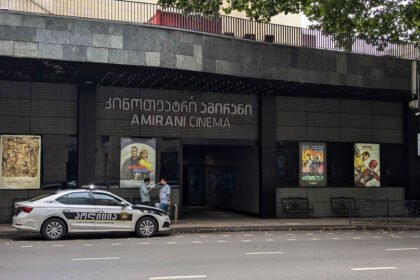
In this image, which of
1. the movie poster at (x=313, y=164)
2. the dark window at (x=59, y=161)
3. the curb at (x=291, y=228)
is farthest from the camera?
the movie poster at (x=313, y=164)

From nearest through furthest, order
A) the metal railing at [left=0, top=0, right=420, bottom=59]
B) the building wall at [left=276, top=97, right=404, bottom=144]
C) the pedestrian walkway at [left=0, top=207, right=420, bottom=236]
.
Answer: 1. the pedestrian walkway at [left=0, top=207, right=420, bottom=236]
2. the metal railing at [left=0, top=0, right=420, bottom=59]
3. the building wall at [left=276, top=97, right=404, bottom=144]

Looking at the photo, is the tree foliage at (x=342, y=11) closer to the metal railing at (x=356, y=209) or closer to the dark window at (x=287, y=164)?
the dark window at (x=287, y=164)

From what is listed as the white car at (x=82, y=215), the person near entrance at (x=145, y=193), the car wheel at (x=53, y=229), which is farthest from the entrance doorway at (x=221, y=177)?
the car wheel at (x=53, y=229)

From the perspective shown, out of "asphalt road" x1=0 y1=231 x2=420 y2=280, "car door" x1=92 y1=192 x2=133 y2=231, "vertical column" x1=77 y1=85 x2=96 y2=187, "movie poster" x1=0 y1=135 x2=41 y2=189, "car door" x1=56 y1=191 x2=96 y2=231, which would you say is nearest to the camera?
"asphalt road" x1=0 y1=231 x2=420 y2=280

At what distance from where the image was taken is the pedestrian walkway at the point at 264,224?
18797 millimetres

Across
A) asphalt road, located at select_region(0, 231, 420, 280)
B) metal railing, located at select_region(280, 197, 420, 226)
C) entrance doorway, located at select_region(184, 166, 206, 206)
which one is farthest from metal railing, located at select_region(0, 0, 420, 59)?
entrance doorway, located at select_region(184, 166, 206, 206)

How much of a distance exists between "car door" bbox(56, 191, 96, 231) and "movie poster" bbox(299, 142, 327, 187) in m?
10.9

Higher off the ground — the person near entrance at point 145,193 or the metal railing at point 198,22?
the metal railing at point 198,22

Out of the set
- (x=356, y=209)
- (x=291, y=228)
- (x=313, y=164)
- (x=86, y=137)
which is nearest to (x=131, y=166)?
(x=86, y=137)

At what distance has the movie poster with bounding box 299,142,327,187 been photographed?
23.8 meters

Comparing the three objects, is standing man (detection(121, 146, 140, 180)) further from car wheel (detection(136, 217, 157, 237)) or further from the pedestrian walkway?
car wheel (detection(136, 217, 157, 237))

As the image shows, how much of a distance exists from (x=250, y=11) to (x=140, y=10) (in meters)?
4.31

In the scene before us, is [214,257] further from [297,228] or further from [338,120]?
[338,120]

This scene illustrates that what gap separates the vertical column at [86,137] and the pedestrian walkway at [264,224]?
10.9 ft
